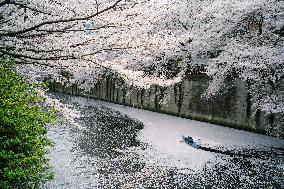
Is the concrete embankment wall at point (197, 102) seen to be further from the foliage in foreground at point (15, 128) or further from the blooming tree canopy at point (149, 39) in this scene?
the foliage in foreground at point (15, 128)

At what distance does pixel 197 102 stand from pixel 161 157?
10753 millimetres

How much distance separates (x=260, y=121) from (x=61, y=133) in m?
11.9

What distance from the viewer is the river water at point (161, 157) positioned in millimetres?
10969

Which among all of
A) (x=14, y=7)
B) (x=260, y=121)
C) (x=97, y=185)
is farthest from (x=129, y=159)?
(x=260, y=121)

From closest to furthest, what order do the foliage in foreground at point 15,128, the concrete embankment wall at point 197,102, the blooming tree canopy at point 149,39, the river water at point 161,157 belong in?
the foliage in foreground at point 15,128 < the blooming tree canopy at point 149,39 < the river water at point 161,157 < the concrete embankment wall at point 197,102

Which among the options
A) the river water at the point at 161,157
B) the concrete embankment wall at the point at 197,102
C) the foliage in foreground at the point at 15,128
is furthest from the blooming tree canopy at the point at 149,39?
the river water at the point at 161,157

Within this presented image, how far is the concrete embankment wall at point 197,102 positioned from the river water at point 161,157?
35.7 inches

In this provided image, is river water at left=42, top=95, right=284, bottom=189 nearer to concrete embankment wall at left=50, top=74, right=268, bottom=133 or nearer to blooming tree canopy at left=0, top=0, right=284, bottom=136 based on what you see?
concrete embankment wall at left=50, top=74, right=268, bottom=133

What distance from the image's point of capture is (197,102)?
78.5 ft

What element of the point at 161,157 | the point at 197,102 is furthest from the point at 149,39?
the point at 197,102

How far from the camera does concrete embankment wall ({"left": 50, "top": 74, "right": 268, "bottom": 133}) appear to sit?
66.6 feet

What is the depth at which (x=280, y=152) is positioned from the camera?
15539mm

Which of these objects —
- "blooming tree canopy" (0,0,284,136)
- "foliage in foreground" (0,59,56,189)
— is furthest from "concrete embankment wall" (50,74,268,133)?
"foliage in foreground" (0,59,56,189)

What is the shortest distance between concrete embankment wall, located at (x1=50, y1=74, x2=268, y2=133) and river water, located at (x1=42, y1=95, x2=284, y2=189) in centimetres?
91
